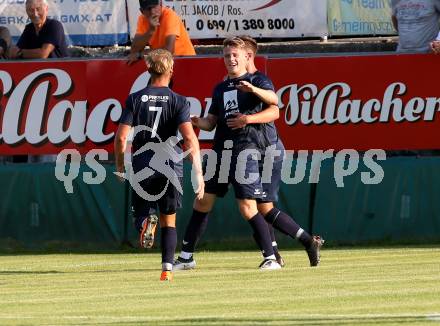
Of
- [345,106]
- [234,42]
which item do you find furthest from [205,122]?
[345,106]

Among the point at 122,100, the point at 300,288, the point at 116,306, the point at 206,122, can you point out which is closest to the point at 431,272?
the point at 300,288

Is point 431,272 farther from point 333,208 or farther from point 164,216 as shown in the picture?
point 333,208

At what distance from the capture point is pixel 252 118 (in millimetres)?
12883

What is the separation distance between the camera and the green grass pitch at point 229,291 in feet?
29.4

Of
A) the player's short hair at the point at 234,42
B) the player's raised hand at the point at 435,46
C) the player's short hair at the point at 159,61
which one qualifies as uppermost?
the player's short hair at the point at 234,42

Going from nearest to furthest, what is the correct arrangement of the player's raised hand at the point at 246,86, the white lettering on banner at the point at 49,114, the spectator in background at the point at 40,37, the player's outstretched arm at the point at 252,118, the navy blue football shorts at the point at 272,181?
the player's raised hand at the point at 246,86
the player's outstretched arm at the point at 252,118
the navy blue football shorts at the point at 272,181
the white lettering on banner at the point at 49,114
the spectator in background at the point at 40,37

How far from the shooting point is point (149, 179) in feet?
39.4

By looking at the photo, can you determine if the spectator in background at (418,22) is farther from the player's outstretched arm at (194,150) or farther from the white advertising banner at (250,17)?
the player's outstretched arm at (194,150)

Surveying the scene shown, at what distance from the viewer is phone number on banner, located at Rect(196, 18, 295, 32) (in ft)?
59.7

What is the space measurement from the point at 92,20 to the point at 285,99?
338 centimetres

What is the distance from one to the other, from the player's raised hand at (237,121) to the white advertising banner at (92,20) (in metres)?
5.85

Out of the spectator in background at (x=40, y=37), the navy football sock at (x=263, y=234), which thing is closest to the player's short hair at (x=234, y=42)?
the navy football sock at (x=263, y=234)

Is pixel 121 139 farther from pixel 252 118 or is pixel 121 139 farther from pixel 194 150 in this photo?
pixel 252 118

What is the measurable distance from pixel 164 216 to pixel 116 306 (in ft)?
7.96
